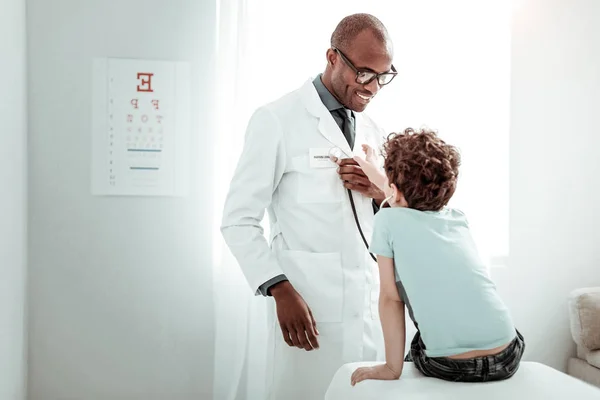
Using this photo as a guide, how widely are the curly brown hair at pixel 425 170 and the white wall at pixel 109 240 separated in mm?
1254

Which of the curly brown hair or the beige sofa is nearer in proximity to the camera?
the curly brown hair

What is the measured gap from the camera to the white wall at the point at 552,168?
2797 mm

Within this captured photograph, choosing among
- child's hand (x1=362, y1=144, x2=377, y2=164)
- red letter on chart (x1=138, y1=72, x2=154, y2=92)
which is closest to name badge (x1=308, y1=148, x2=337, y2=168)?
child's hand (x1=362, y1=144, x2=377, y2=164)

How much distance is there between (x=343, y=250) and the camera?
1.91 metres

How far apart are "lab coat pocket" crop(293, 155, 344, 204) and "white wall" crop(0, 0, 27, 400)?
94 cm

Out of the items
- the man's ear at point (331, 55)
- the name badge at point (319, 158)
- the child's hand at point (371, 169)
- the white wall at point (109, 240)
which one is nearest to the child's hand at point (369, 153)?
the child's hand at point (371, 169)

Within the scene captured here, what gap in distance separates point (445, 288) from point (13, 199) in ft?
5.19

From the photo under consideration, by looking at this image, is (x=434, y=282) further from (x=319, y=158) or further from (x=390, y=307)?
(x=319, y=158)

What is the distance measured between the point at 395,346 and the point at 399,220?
0.91ft

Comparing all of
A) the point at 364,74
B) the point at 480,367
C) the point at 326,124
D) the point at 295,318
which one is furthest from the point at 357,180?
the point at 480,367

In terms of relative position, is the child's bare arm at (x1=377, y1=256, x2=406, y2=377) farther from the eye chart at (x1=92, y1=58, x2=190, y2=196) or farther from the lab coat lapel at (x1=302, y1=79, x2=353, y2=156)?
the eye chart at (x1=92, y1=58, x2=190, y2=196)

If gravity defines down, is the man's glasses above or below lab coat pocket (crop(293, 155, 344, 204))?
above

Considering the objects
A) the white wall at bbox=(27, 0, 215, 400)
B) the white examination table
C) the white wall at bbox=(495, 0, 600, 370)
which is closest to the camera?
the white examination table

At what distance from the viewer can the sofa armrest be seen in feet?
8.18
